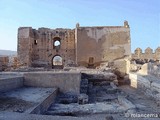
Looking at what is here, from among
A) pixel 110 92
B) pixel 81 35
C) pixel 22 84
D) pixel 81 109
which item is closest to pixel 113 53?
pixel 81 35

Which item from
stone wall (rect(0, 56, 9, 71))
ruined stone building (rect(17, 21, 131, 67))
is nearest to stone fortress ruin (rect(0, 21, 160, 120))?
ruined stone building (rect(17, 21, 131, 67))

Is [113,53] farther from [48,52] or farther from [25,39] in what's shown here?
[25,39]

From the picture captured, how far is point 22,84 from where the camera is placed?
8.93 metres

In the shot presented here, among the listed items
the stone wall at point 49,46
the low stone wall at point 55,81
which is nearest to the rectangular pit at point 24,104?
the low stone wall at point 55,81

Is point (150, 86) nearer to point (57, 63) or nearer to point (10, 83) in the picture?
point (10, 83)

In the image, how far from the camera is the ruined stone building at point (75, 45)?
21.5 m

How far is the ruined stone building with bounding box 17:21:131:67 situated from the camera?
21484mm

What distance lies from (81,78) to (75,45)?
480 inches

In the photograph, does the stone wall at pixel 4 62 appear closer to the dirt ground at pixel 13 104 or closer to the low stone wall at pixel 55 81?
the low stone wall at pixel 55 81

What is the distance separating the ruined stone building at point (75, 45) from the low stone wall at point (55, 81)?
1240 cm

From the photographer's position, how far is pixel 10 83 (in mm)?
Answer: 7742

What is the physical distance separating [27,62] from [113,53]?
355 inches

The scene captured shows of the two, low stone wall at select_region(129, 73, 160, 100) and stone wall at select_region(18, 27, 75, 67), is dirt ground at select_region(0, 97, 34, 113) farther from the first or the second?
stone wall at select_region(18, 27, 75, 67)

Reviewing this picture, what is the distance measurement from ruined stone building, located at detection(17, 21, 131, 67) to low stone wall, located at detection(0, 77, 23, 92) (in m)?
13.1
